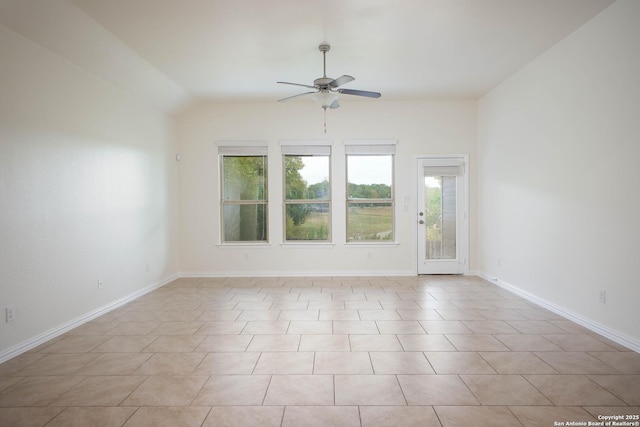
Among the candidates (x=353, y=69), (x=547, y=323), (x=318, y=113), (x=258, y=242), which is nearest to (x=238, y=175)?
(x=258, y=242)

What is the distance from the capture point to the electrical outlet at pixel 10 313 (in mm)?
3061

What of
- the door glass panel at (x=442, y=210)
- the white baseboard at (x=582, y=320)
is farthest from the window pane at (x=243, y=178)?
the white baseboard at (x=582, y=320)

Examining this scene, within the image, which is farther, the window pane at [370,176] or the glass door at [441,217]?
the window pane at [370,176]

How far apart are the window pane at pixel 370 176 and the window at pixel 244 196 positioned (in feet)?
5.22

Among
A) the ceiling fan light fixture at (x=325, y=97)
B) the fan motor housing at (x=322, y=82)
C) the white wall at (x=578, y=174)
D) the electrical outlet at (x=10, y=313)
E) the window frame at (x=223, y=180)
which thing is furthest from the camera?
the window frame at (x=223, y=180)

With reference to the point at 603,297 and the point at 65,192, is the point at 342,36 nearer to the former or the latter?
the point at 65,192

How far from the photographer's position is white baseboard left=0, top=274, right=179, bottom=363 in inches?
121

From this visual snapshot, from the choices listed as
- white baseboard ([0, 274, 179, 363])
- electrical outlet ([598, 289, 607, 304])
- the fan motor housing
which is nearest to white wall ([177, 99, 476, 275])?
white baseboard ([0, 274, 179, 363])

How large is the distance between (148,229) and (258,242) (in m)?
1.83

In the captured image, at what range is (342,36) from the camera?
3.86 metres

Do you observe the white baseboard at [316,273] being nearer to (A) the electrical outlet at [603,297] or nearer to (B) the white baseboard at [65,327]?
(B) the white baseboard at [65,327]

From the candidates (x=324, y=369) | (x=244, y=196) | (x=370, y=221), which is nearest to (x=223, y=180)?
(x=244, y=196)

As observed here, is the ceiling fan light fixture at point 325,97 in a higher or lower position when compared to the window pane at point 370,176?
higher

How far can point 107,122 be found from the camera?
4473 mm
